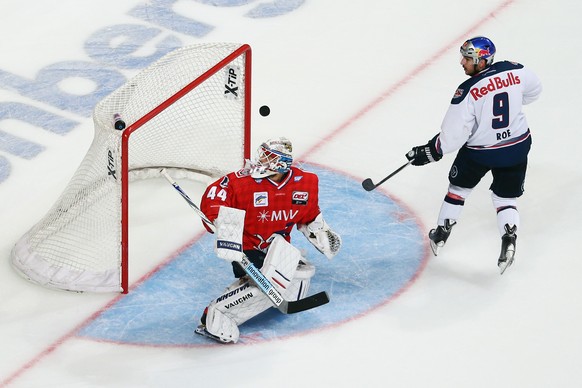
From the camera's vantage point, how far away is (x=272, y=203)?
19.2 ft

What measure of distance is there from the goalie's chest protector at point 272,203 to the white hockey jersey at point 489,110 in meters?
0.68

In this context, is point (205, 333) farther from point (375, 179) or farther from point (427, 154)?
point (375, 179)

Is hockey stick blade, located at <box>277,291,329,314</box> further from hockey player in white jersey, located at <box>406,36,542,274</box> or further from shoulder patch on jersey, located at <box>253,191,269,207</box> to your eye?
hockey player in white jersey, located at <box>406,36,542,274</box>

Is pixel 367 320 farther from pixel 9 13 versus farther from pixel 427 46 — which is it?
pixel 9 13

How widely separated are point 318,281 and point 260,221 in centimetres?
57

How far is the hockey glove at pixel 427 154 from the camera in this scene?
6.29 meters

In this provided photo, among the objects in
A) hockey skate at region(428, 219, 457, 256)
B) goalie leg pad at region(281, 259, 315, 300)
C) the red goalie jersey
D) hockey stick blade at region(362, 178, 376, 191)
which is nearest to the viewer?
the red goalie jersey

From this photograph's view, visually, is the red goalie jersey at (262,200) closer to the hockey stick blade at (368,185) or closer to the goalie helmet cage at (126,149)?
the goalie helmet cage at (126,149)

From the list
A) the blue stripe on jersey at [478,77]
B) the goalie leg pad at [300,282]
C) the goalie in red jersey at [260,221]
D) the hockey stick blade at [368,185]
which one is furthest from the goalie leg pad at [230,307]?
the blue stripe on jersey at [478,77]

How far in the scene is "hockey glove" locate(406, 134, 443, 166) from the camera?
6293 millimetres

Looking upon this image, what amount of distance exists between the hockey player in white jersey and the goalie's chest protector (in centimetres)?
68

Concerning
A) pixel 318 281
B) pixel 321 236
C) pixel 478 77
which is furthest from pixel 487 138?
pixel 318 281

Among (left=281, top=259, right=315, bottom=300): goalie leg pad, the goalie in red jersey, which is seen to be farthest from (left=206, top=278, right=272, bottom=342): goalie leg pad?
(left=281, top=259, right=315, bottom=300): goalie leg pad

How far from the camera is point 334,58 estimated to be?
8109 mm
